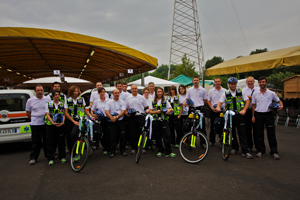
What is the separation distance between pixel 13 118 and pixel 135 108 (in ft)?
11.2

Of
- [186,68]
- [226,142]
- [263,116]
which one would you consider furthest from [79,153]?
[186,68]

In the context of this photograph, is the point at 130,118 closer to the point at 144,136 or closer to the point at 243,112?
the point at 144,136

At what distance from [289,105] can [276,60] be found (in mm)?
3520

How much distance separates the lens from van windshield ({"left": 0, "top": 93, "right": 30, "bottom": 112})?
581 centimetres

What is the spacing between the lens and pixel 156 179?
156 inches

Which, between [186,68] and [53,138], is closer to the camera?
[53,138]

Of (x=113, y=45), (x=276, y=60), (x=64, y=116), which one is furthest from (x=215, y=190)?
(x=113, y=45)

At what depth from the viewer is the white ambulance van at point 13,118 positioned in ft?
18.5

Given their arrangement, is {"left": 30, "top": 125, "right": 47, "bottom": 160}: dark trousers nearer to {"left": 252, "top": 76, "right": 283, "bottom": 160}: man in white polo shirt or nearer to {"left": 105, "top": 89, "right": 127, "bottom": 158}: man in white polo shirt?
{"left": 105, "top": 89, "right": 127, "bottom": 158}: man in white polo shirt

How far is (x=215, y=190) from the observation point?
136 inches

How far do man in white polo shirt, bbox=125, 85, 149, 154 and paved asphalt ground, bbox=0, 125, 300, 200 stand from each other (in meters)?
0.62

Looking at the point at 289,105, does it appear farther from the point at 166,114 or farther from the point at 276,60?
the point at 166,114

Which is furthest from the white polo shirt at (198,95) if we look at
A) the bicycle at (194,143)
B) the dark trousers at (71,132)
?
the dark trousers at (71,132)

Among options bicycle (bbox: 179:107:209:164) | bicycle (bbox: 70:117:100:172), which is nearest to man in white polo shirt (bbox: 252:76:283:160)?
bicycle (bbox: 179:107:209:164)
